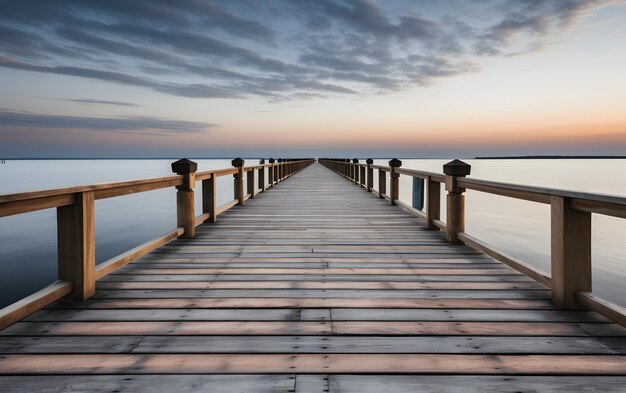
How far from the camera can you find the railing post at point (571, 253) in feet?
9.91

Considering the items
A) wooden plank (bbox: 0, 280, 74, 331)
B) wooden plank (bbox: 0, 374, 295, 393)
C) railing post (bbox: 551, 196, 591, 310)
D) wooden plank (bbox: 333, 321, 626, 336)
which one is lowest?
wooden plank (bbox: 0, 374, 295, 393)

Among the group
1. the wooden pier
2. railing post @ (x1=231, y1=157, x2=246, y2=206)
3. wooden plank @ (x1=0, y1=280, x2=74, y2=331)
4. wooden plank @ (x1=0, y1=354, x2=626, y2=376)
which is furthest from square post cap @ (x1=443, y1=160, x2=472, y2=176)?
railing post @ (x1=231, y1=157, x2=246, y2=206)

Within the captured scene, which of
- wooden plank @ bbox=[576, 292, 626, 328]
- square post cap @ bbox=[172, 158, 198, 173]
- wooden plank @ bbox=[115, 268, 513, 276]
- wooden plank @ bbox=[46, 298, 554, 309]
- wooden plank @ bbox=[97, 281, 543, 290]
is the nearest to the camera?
wooden plank @ bbox=[576, 292, 626, 328]

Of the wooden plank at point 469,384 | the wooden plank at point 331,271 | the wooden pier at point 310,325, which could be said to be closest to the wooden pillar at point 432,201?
the wooden pier at point 310,325

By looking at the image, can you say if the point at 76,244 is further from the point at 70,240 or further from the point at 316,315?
the point at 316,315

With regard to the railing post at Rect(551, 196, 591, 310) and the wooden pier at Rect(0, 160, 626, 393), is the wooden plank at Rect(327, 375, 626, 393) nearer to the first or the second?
the wooden pier at Rect(0, 160, 626, 393)

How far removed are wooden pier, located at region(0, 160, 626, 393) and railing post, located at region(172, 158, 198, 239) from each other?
89 centimetres

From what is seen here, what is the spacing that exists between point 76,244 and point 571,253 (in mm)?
3798

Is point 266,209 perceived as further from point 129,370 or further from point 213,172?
Answer: point 129,370

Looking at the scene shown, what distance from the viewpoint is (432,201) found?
20.8 feet

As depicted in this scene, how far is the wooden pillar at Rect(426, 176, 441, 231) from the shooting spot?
620 cm

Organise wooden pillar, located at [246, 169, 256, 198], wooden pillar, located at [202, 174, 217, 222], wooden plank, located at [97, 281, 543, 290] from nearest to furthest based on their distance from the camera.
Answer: wooden plank, located at [97, 281, 543, 290] → wooden pillar, located at [202, 174, 217, 222] → wooden pillar, located at [246, 169, 256, 198]

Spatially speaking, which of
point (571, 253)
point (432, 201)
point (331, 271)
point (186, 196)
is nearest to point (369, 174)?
point (432, 201)

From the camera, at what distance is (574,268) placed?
306cm
